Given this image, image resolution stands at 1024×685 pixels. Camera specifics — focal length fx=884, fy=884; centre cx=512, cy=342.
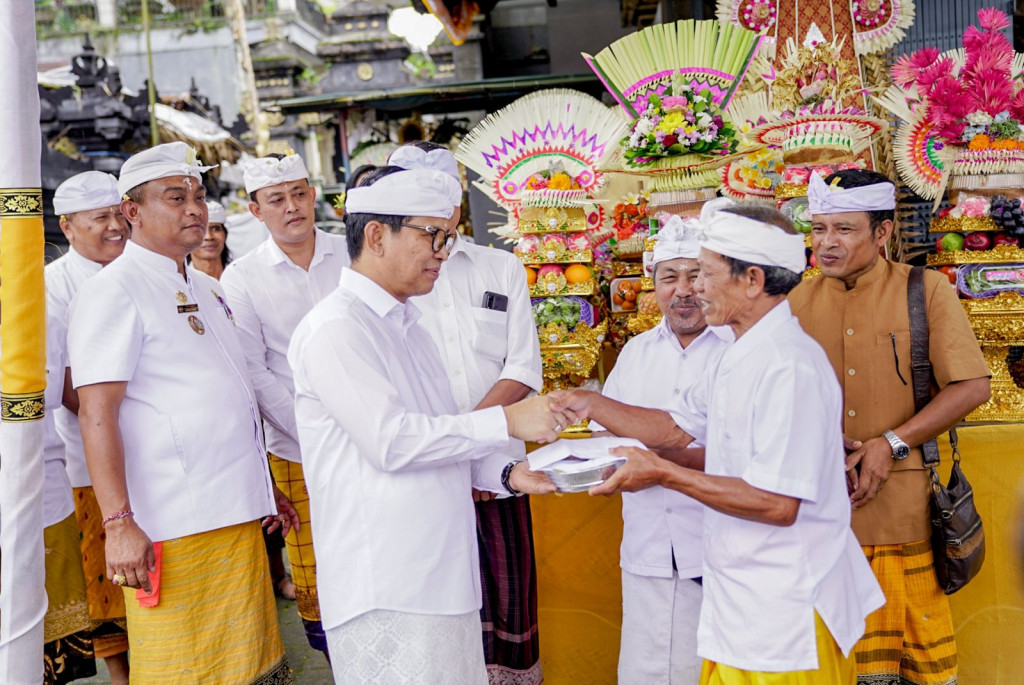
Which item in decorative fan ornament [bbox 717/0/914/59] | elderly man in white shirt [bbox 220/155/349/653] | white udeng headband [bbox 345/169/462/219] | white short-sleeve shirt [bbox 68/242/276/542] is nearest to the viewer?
white udeng headband [bbox 345/169/462/219]

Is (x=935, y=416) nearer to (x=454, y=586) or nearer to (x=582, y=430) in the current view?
(x=582, y=430)

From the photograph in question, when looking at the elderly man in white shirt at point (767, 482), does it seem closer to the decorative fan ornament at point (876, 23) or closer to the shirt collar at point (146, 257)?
the shirt collar at point (146, 257)

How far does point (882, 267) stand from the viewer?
2.74 m

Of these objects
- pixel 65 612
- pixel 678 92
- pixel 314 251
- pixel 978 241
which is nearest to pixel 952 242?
pixel 978 241

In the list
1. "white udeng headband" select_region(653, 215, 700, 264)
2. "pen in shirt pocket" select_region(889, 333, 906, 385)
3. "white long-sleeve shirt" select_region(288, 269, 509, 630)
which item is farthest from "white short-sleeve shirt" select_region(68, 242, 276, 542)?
"pen in shirt pocket" select_region(889, 333, 906, 385)

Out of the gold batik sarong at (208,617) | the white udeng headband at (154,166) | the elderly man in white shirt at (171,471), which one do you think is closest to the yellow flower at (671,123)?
the white udeng headband at (154,166)

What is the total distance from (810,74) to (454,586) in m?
3.43

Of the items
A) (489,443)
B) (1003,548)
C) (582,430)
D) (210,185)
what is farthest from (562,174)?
(210,185)

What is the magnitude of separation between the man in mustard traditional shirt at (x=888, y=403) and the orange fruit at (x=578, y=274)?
3.57ft

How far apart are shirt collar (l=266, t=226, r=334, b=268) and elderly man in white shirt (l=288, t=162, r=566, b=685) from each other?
1.44 m

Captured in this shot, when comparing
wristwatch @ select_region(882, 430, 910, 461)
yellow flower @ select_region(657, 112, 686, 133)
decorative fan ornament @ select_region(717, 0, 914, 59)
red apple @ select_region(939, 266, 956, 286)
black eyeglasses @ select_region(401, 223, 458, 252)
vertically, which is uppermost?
decorative fan ornament @ select_region(717, 0, 914, 59)

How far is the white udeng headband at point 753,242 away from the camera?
1.90m

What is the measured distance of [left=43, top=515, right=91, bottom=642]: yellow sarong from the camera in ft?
9.77

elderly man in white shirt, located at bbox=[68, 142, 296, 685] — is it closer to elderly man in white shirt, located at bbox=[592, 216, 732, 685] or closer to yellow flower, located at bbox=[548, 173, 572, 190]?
elderly man in white shirt, located at bbox=[592, 216, 732, 685]
